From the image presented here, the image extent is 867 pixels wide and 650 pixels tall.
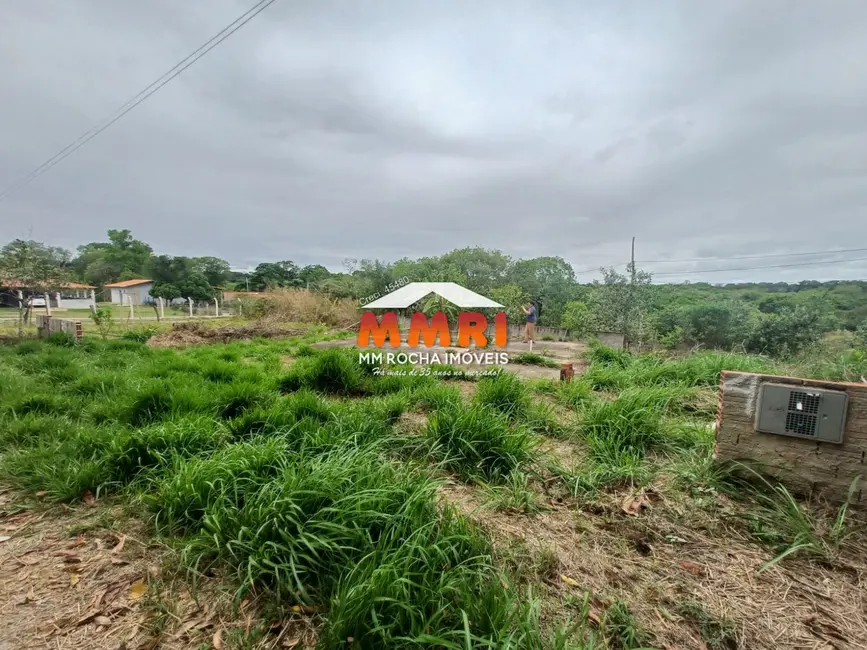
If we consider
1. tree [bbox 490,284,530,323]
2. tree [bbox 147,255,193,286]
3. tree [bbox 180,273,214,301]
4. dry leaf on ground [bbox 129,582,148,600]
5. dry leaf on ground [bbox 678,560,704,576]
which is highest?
tree [bbox 147,255,193,286]

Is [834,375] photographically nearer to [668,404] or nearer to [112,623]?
[668,404]

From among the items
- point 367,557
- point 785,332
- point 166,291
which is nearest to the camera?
point 367,557

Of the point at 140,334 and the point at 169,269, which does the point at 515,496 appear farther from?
the point at 169,269

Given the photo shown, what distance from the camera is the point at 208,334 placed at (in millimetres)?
9703

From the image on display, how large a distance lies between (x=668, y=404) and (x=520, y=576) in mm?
2677

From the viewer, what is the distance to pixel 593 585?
4.57 feet

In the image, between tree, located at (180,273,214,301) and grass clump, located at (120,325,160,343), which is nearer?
grass clump, located at (120,325,160,343)

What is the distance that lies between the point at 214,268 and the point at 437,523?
84.0 ft

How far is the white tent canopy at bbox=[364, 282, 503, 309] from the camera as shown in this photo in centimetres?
944

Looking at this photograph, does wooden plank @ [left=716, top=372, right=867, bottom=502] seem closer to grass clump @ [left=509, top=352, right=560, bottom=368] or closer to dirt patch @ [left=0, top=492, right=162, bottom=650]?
dirt patch @ [left=0, top=492, right=162, bottom=650]

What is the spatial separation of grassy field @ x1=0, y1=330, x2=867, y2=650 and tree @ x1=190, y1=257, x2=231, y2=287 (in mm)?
21568

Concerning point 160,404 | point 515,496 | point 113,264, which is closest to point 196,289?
point 113,264

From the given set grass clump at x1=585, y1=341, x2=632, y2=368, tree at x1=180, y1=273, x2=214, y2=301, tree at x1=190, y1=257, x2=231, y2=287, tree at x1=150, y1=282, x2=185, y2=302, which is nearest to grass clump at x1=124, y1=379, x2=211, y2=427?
grass clump at x1=585, y1=341, x2=632, y2=368

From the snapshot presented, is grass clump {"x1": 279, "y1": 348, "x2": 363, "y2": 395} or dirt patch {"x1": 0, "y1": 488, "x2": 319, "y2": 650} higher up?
grass clump {"x1": 279, "y1": 348, "x2": 363, "y2": 395}
